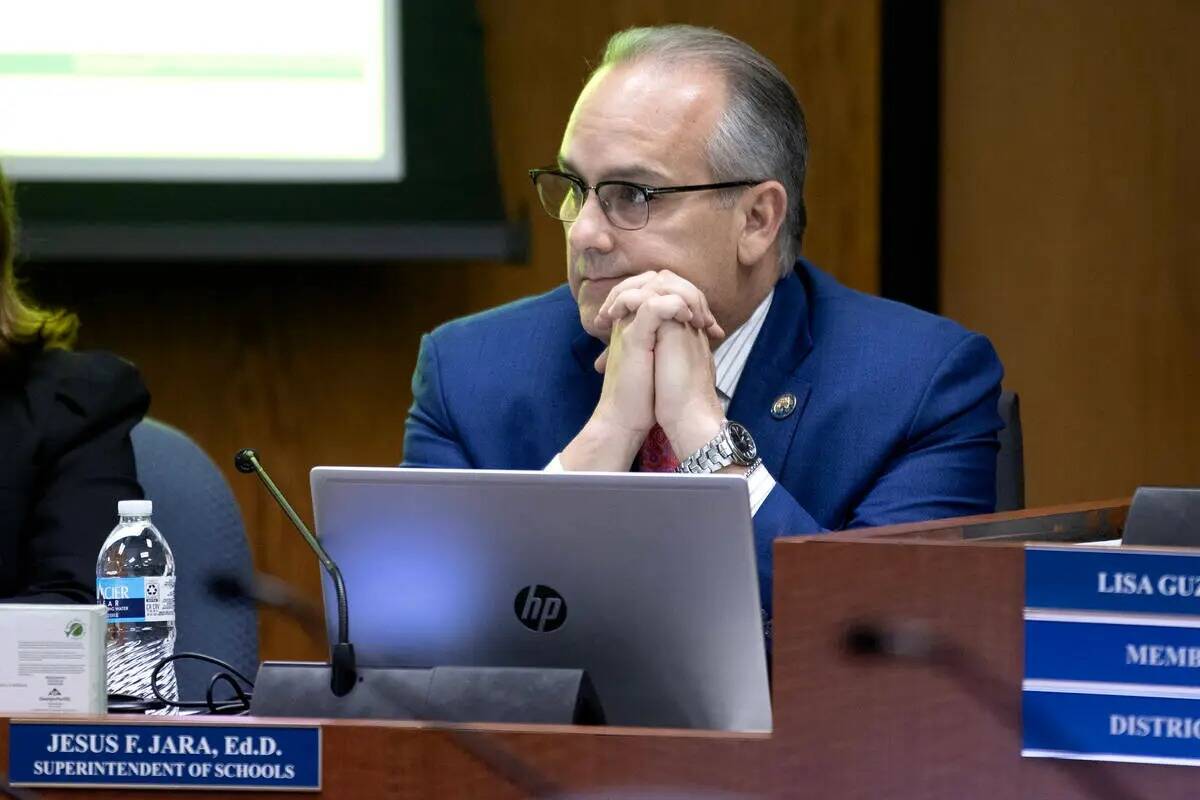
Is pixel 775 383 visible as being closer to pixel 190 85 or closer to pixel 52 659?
pixel 52 659

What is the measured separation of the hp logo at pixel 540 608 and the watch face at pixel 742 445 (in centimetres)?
53

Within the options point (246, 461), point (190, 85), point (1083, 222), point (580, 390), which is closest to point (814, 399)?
point (580, 390)

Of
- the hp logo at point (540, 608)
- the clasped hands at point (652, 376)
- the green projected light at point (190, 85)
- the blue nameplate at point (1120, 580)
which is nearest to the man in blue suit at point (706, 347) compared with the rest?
the clasped hands at point (652, 376)

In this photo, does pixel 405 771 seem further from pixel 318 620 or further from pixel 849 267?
pixel 849 267

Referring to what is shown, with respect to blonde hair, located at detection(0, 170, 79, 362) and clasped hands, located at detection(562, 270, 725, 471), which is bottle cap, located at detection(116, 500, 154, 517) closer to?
clasped hands, located at detection(562, 270, 725, 471)

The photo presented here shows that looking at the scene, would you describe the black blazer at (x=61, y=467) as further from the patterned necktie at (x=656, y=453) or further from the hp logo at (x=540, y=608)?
the hp logo at (x=540, y=608)

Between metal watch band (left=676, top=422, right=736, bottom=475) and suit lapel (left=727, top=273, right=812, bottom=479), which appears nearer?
metal watch band (left=676, top=422, right=736, bottom=475)

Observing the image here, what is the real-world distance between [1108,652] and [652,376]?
3.03 feet

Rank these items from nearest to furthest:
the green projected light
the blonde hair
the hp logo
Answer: the hp logo → the blonde hair → the green projected light

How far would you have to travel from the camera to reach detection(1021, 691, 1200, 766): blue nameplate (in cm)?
109

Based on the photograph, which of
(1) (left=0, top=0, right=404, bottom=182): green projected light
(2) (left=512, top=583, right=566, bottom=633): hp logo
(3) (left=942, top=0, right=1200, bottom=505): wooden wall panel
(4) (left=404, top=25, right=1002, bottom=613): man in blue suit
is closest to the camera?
(2) (left=512, top=583, right=566, bottom=633): hp logo

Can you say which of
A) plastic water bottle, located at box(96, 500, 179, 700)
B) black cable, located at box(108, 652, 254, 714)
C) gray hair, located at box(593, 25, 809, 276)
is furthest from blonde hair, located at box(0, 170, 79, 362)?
black cable, located at box(108, 652, 254, 714)

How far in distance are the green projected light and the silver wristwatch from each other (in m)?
1.46

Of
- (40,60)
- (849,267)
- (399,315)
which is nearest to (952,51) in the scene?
(849,267)
